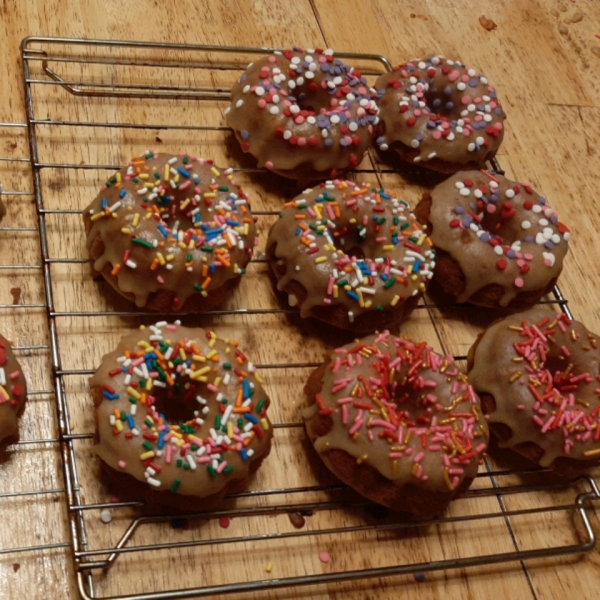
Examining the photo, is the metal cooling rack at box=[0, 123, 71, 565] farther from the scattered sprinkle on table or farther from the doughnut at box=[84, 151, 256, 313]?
the doughnut at box=[84, 151, 256, 313]

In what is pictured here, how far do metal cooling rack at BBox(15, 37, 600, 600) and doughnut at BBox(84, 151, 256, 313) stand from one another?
0.32ft

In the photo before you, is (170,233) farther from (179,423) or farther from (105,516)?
(105,516)

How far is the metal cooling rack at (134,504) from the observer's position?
1436mm

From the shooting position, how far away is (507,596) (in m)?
1.64

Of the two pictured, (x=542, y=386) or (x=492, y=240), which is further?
(x=492, y=240)

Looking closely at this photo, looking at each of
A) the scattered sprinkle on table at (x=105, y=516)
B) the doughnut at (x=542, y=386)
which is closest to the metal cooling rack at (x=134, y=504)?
the scattered sprinkle on table at (x=105, y=516)

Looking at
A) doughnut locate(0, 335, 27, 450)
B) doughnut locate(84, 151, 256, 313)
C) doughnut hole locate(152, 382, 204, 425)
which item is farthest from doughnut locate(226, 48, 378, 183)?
doughnut locate(0, 335, 27, 450)

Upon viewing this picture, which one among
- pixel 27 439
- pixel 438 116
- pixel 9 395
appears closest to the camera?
pixel 9 395

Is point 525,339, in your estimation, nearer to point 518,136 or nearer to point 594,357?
point 594,357

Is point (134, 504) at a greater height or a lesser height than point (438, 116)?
lesser

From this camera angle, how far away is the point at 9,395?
1408mm

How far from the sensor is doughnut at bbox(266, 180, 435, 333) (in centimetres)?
177

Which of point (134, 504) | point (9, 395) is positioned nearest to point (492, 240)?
point (134, 504)

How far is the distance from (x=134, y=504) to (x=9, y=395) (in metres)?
0.34
